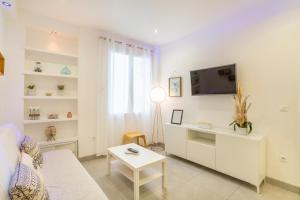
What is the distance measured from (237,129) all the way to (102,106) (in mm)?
2492

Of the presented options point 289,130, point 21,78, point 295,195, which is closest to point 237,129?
point 289,130

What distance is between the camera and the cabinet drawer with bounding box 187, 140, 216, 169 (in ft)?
8.68

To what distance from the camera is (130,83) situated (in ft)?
12.3

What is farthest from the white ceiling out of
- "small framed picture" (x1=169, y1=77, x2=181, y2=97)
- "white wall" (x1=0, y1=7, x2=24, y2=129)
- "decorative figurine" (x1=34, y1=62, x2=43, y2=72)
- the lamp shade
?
the lamp shade

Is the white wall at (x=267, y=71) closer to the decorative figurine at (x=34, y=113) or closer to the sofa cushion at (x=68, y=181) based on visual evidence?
the sofa cushion at (x=68, y=181)

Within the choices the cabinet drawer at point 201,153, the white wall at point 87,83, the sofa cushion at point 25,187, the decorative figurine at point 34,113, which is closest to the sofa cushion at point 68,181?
the sofa cushion at point 25,187

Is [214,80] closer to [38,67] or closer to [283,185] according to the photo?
[283,185]

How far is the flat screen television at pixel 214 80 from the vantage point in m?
2.70

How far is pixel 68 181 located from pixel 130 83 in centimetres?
250

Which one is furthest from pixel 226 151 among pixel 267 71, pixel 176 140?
pixel 267 71

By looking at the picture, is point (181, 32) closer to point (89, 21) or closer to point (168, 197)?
point (89, 21)

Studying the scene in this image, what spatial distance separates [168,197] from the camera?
2.03 meters

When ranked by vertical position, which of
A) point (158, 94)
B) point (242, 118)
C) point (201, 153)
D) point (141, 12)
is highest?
point (141, 12)

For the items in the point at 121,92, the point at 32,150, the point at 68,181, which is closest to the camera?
the point at 68,181
